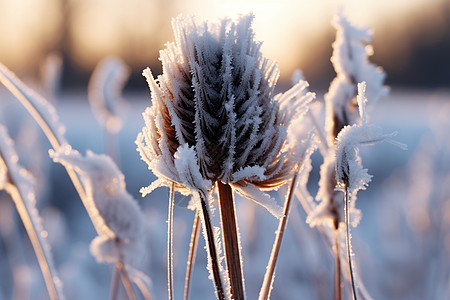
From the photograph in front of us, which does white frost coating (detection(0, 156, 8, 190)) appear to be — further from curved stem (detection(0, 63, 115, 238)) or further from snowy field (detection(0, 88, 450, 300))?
snowy field (detection(0, 88, 450, 300))

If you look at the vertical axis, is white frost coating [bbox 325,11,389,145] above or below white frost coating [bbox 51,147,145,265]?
above

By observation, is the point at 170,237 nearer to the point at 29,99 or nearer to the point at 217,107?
the point at 217,107

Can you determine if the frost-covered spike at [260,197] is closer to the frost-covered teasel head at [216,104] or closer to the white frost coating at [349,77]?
the frost-covered teasel head at [216,104]

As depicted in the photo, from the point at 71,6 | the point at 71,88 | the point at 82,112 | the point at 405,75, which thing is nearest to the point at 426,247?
the point at 82,112

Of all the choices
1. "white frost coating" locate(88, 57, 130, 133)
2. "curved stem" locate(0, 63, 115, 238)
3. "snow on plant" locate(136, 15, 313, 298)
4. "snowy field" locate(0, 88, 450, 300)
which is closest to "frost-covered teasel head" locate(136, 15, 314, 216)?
"snow on plant" locate(136, 15, 313, 298)


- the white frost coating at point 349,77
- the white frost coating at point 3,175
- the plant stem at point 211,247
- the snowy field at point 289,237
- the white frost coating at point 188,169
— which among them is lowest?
the plant stem at point 211,247

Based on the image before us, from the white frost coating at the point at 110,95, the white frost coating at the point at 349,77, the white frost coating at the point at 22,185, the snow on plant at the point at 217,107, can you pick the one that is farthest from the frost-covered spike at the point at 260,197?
the white frost coating at the point at 110,95
